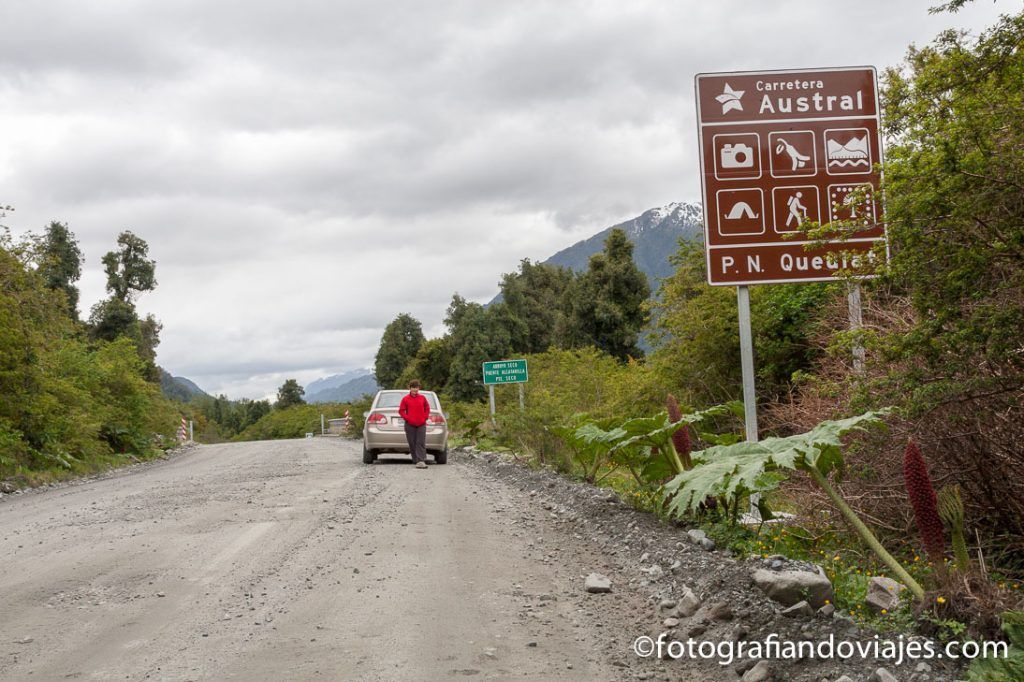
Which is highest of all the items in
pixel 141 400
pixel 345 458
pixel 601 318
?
pixel 601 318

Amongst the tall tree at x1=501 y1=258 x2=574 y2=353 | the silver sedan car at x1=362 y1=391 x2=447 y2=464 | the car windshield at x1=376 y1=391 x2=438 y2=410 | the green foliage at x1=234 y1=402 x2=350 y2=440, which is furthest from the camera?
the green foliage at x1=234 y1=402 x2=350 y2=440

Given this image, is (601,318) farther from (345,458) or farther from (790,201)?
(790,201)

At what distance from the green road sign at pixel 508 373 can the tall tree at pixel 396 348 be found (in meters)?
51.0

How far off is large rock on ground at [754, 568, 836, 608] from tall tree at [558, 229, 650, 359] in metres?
45.8

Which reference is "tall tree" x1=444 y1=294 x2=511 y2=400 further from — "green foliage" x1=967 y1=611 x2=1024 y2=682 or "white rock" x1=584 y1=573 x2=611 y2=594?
"green foliage" x1=967 y1=611 x2=1024 y2=682

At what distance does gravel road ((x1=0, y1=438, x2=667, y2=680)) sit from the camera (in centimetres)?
441

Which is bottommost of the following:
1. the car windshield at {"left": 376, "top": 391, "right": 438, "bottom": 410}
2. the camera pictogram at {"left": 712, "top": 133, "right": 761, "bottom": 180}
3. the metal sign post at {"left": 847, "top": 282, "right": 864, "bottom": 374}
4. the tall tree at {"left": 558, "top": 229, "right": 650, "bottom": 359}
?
the car windshield at {"left": 376, "top": 391, "right": 438, "bottom": 410}

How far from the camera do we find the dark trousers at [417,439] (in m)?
17.6

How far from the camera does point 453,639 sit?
477 centimetres

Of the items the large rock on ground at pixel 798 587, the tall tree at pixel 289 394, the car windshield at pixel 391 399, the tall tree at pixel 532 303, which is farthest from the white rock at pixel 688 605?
the tall tree at pixel 289 394

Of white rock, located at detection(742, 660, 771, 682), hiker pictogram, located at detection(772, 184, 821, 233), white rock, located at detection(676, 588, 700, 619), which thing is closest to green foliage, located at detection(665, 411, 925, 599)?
white rock, located at detection(676, 588, 700, 619)

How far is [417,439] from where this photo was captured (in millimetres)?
17672

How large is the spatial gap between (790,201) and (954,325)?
9.97 feet

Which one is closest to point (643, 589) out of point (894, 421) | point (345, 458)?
point (894, 421)
